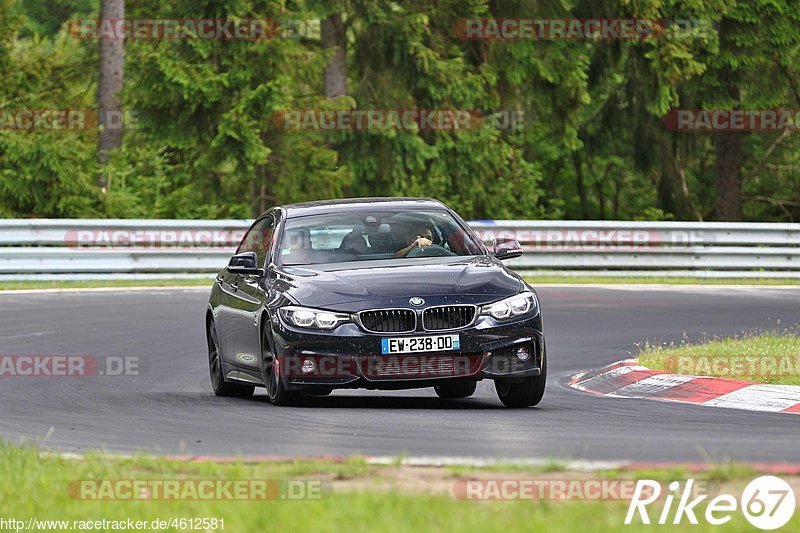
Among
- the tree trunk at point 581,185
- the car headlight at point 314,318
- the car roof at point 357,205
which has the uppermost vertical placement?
the car roof at point 357,205

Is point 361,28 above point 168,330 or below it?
above

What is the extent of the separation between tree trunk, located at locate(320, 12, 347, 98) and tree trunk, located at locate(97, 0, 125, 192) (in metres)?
4.40

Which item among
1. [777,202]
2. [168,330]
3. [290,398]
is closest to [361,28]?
[777,202]

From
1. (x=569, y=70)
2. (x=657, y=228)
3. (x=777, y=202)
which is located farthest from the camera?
(x=777, y=202)

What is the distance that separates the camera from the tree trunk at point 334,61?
3472cm

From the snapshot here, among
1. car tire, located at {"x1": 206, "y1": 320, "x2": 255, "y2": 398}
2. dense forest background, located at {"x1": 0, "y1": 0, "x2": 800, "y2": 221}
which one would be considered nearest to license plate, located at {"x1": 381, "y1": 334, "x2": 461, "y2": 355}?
car tire, located at {"x1": 206, "y1": 320, "x2": 255, "y2": 398}

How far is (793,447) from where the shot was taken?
28.4ft

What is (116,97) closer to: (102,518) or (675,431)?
(675,431)

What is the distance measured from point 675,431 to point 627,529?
12.6ft

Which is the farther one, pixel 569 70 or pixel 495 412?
pixel 569 70

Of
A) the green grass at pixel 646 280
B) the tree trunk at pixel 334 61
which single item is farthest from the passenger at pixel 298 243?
the tree trunk at pixel 334 61

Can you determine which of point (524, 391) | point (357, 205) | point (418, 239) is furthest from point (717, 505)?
point (357, 205)

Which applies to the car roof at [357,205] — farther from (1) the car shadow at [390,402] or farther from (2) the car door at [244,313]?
(1) the car shadow at [390,402]

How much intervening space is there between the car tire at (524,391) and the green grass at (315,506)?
3.76 meters
